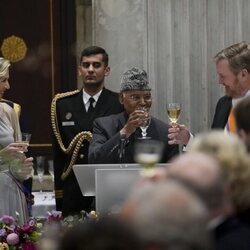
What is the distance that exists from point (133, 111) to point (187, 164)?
365 cm

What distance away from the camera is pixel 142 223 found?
7.58 ft

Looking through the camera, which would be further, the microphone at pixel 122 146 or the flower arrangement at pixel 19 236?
the microphone at pixel 122 146

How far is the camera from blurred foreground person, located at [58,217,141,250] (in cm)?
229

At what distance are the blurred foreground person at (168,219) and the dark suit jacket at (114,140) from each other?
11.9ft

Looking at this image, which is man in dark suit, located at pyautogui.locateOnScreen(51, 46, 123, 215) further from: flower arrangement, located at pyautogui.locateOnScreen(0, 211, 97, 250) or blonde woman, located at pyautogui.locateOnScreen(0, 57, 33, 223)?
flower arrangement, located at pyautogui.locateOnScreen(0, 211, 97, 250)

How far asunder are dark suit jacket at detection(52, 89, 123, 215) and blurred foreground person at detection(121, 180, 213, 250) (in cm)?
465

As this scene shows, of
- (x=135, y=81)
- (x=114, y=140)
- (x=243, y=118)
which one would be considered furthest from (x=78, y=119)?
(x=243, y=118)

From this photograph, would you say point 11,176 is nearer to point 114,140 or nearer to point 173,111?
point 114,140

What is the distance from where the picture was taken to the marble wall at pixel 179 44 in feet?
27.8

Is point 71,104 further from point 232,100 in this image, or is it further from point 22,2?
point 22,2

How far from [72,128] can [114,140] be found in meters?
1.29

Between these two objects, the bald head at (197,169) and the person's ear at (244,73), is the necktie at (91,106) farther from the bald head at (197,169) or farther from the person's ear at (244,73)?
the bald head at (197,169)

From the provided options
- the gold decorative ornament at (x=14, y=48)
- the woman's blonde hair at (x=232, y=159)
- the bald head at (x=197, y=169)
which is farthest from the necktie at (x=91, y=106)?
the bald head at (x=197, y=169)

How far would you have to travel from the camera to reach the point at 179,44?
8.56m
